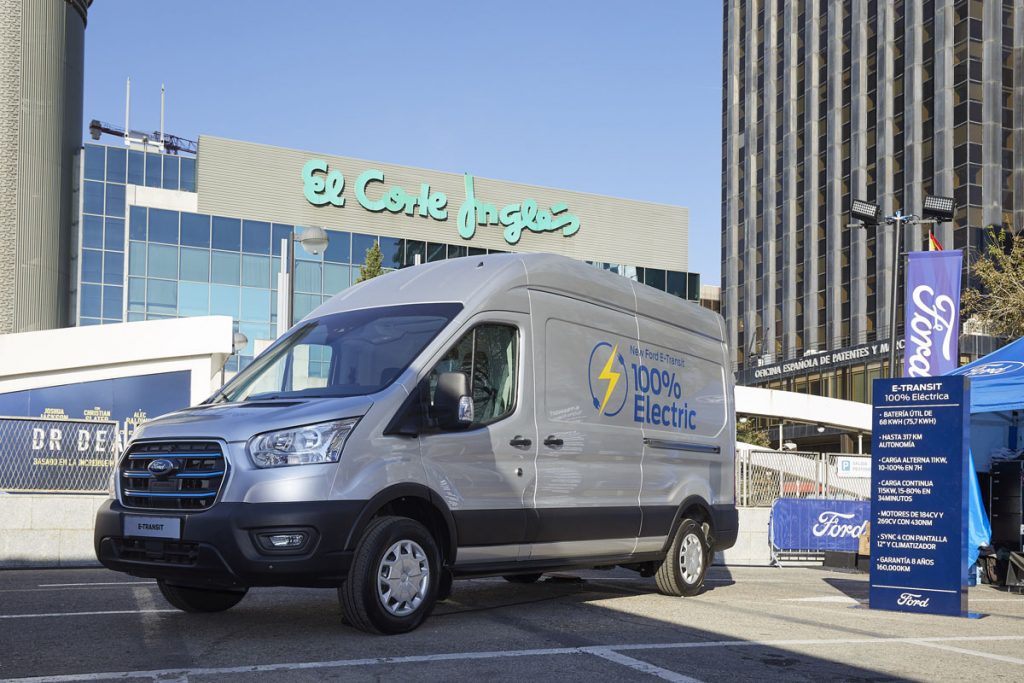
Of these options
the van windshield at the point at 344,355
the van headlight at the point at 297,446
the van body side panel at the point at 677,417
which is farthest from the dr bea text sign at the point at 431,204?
the van headlight at the point at 297,446

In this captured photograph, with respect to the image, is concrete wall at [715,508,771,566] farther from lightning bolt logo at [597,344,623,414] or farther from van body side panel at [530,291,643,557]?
lightning bolt logo at [597,344,623,414]

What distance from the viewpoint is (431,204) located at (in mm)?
51344

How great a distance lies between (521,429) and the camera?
8539 mm

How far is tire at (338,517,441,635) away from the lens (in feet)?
23.7

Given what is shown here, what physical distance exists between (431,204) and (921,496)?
41.9 m

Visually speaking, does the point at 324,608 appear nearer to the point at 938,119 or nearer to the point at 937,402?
the point at 937,402

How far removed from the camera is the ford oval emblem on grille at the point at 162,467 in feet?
23.9

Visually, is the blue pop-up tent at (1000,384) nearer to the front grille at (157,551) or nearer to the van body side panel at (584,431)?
the van body side panel at (584,431)

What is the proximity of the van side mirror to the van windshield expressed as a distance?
311 mm

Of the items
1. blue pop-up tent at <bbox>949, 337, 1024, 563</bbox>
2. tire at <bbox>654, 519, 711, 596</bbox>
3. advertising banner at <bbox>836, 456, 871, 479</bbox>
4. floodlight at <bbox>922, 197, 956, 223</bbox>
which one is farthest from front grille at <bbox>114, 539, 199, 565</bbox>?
floodlight at <bbox>922, 197, 956, 223</bbox>

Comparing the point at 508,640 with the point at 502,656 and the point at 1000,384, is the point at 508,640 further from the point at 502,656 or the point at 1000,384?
the point at 1000,384

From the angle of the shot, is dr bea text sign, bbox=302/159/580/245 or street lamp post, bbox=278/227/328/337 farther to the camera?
dr bea text sign, bbox=302/159/580/245

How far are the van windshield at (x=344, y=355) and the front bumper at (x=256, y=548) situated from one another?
0.93 m

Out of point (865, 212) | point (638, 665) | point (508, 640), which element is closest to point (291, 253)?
point (508, 640)
